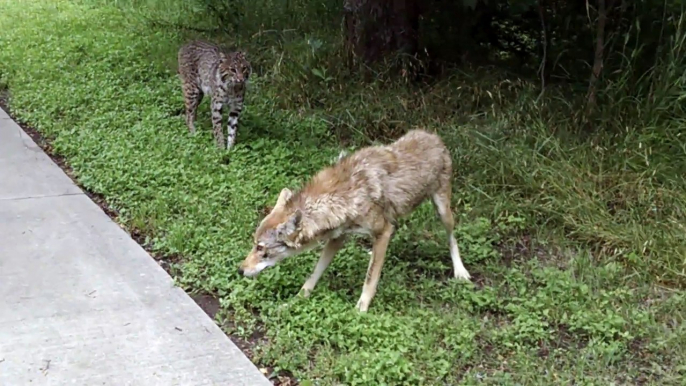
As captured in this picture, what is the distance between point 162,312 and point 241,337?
0.56 metres

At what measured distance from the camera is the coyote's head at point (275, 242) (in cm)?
519

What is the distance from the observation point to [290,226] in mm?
5172

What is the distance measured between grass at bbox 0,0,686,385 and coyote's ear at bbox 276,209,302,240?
47cm

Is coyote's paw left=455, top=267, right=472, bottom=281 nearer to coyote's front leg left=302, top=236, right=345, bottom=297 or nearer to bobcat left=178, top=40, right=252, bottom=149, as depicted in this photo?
coyote's front leg left=302, top=236, right=345, bottom=297

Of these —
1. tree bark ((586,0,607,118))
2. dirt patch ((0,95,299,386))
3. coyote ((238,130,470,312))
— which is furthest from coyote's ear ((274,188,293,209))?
tree bark ((586,0,607,118))

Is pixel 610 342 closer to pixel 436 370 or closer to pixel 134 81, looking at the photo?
pixel 436 370

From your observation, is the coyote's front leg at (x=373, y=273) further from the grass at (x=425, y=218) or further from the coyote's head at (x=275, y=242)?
the coyote's head at (x=275, y=242)

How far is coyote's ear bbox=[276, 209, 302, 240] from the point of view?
5.15 meters

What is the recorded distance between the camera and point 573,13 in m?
9.66

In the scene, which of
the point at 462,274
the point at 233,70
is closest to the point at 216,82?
the point at 233,70

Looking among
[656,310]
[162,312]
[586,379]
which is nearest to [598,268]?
[656,310]

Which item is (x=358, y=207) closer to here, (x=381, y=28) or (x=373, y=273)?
(x=373, y=273)

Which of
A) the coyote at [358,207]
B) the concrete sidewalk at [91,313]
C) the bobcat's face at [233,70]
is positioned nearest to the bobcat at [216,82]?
the bobcat's face at [233,70]

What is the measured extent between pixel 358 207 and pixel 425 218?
164 centimetres
